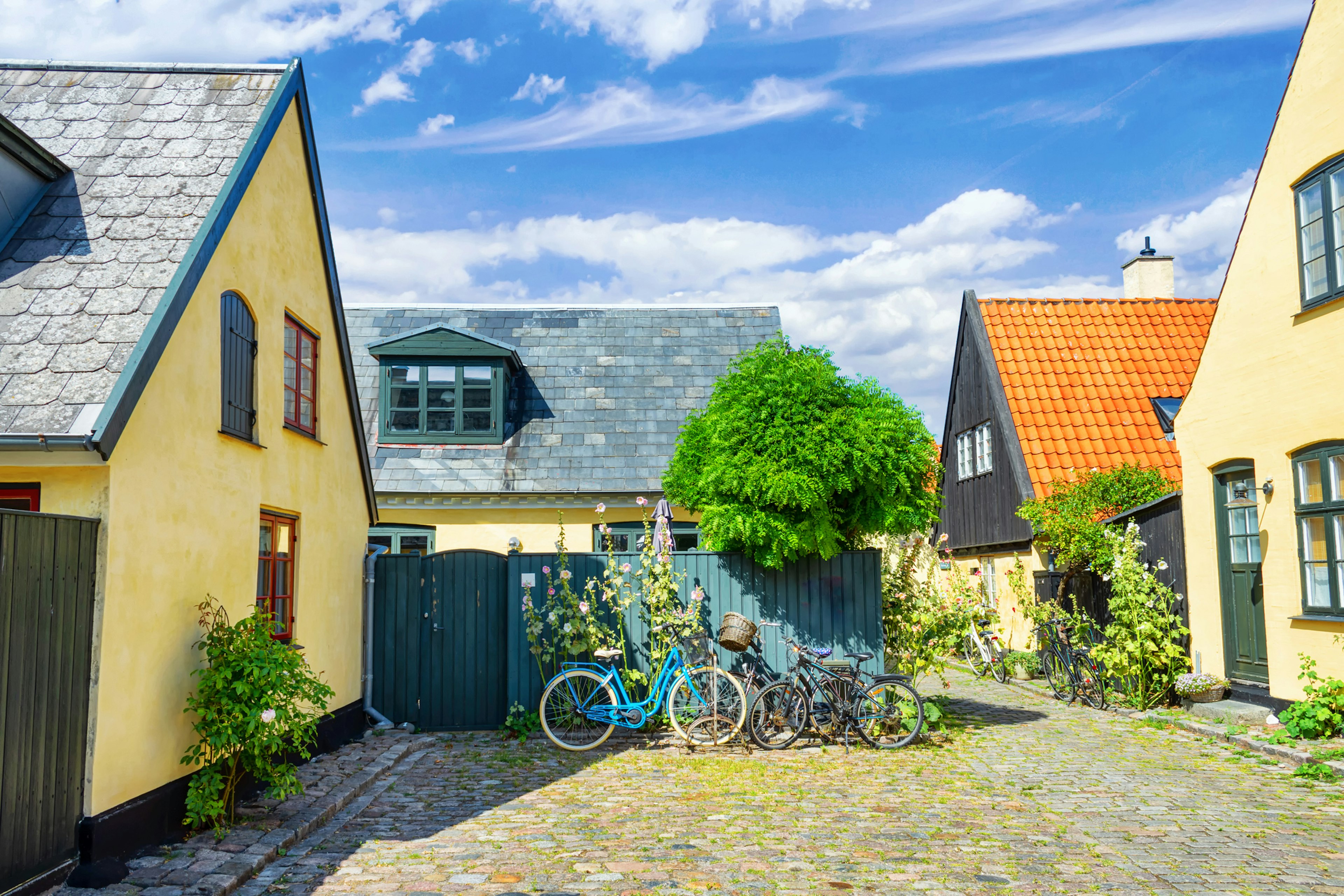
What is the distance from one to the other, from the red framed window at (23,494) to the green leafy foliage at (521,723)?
610 cm

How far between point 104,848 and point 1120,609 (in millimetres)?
11196

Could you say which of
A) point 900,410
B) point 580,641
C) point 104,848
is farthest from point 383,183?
point 104,848

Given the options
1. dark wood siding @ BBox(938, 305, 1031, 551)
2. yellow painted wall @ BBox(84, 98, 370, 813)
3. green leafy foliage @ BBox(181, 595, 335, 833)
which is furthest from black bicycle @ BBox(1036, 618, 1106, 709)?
green leafy foliage @ BBox(181, 595, 335, 833)

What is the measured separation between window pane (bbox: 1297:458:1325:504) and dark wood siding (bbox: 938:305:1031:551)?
6922 mm

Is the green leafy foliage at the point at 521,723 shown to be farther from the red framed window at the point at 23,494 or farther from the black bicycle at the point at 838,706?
the red framed window at the point at 23,494

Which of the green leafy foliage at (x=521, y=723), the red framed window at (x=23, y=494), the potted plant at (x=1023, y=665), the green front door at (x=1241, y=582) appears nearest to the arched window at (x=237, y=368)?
the red framed window at (x=23, y=494)

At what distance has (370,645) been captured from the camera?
456 inches

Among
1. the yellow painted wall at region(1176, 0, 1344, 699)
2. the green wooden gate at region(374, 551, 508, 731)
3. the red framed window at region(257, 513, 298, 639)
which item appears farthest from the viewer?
the green wooden gate at region(374, 551, 508, 731)

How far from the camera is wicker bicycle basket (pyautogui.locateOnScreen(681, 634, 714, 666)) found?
10867 mm

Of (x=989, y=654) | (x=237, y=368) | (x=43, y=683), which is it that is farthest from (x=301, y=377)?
(x=989, y=654)

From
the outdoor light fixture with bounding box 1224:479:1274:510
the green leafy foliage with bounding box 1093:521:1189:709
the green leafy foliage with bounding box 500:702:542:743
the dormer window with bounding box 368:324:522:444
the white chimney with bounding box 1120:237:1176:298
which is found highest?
the white chimney with bounding box 1120:237:1176:298

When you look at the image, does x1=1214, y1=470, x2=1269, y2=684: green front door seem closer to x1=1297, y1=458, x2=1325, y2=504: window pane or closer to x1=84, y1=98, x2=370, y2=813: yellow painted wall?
x1=1297, y1=458, x2=1325, y2=504: window pane

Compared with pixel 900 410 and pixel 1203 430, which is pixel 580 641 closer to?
pixel 900 410

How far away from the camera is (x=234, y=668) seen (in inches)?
266
